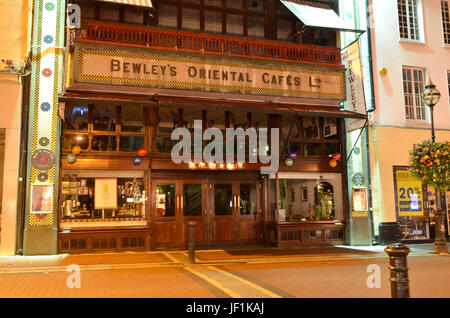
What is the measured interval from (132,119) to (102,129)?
3.50 feet

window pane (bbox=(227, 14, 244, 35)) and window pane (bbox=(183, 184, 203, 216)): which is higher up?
window pane (bbox=(227, 14, 244, 35))

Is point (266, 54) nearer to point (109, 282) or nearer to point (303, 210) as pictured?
point (303, 210)

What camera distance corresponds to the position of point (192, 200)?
14.2 metres

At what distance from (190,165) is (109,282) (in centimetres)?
570

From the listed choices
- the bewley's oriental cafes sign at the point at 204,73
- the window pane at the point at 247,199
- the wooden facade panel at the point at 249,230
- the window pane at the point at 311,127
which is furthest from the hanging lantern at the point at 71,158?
the window pane at the point at 311,127

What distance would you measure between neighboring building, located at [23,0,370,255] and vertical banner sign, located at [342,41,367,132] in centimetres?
35

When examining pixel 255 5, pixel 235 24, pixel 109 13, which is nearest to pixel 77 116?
pixel 109 13

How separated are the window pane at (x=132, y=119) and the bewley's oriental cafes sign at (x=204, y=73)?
110 centimetres

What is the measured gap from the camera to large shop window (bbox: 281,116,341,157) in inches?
590

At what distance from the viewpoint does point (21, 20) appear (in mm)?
13102

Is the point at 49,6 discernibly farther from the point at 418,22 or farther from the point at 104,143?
the point at 418,22

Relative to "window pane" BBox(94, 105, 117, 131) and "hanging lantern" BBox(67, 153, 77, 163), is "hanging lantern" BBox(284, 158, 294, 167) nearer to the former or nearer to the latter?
"window pane" BBox(94, 105, 117, 131)

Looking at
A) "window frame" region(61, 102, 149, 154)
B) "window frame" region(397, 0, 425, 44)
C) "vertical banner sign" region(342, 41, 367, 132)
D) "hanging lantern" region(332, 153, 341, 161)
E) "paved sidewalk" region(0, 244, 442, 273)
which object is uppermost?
"window frame" region(397, 0, 425, 44)

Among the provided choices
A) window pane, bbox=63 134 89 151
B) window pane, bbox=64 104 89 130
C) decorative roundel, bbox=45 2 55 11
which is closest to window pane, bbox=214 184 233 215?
window pane, bbox=63 134 89 151
